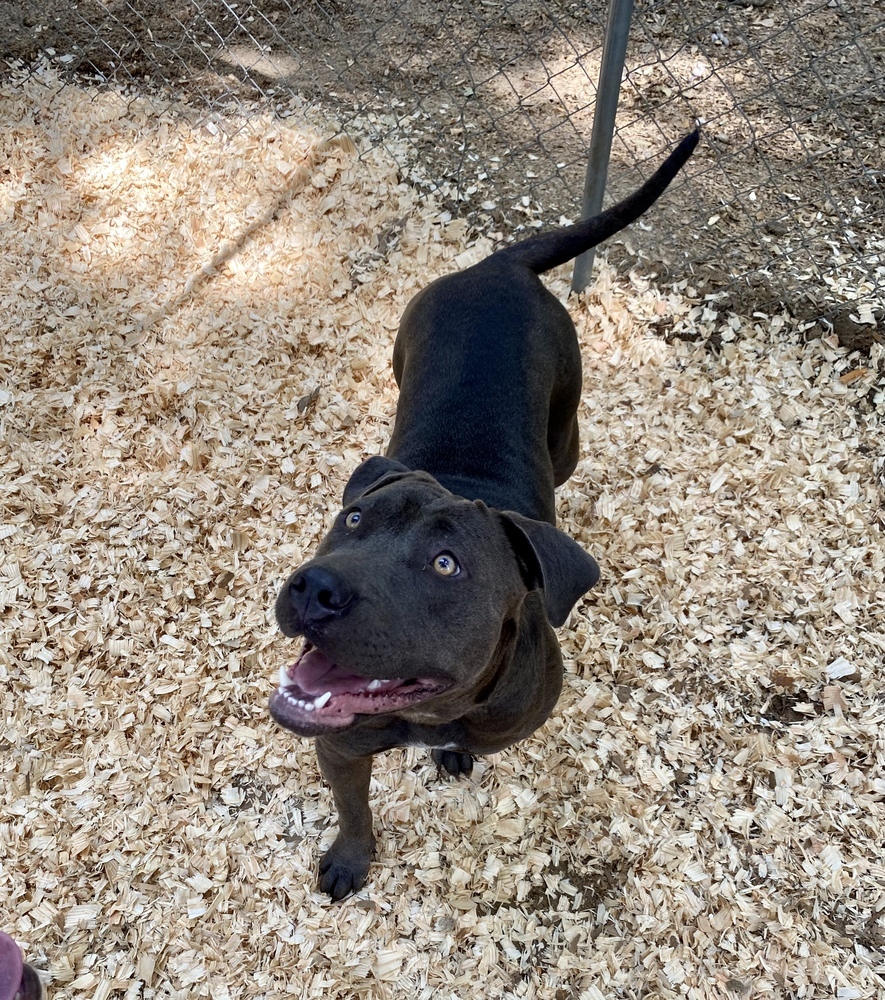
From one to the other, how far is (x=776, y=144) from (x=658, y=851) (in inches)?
165

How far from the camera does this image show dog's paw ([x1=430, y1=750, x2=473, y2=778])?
3418mm

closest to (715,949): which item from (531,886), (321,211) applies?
(531,886)

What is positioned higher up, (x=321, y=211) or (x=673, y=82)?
(x=673, y=82)

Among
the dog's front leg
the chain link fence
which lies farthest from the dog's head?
the chain link fence

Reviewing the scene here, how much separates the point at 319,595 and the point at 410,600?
28 centimetres

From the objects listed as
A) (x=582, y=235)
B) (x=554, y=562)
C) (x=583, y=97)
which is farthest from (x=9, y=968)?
(x=583, y=97)

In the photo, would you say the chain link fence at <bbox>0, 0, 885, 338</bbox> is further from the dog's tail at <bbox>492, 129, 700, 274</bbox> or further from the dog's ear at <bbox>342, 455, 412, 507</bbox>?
the dog's ear at <bbox>342, 455, 412, 507</bbox>

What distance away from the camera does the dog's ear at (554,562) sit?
7.66 feet

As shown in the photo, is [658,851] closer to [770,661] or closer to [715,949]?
[715,949]

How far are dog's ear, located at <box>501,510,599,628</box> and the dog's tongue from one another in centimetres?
57

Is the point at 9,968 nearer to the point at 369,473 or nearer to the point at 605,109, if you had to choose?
the point at 369,473

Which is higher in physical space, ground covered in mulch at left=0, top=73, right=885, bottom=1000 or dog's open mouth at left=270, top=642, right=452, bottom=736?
dog's open mouth at left=270, top=642, right=452, bottom=736

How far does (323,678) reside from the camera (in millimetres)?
2188

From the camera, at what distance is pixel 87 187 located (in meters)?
5.40
